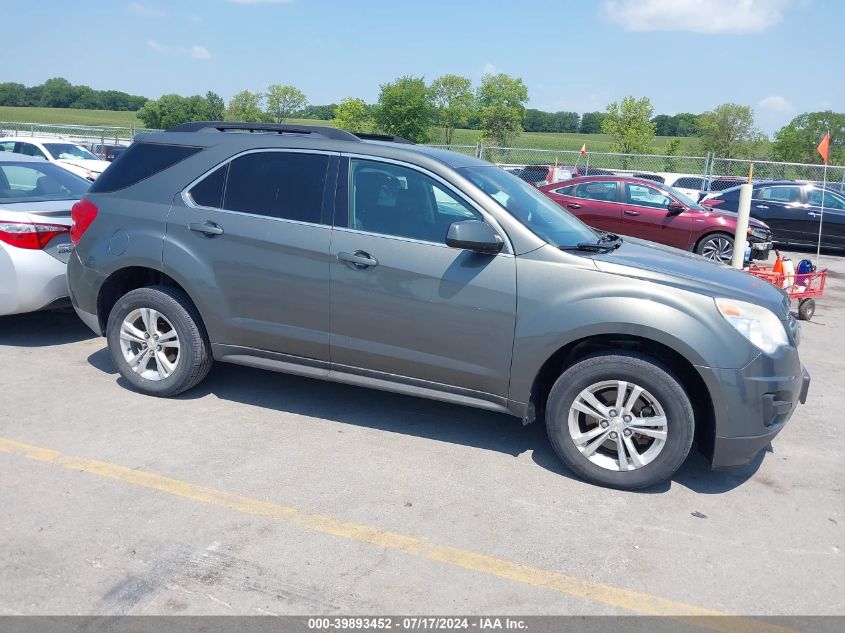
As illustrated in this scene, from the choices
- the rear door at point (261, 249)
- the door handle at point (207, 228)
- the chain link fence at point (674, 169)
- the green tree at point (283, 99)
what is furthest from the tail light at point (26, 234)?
the green tree at point (283, 99)

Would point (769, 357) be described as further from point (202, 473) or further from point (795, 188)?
point (795, 188)

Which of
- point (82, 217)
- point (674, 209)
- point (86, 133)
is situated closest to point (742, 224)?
point (674, 209)

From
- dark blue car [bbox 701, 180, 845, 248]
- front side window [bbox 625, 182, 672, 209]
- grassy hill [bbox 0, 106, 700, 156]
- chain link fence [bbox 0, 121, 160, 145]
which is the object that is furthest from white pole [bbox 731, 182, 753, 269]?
grassy hill [bbox 0, 106, 700, 156]

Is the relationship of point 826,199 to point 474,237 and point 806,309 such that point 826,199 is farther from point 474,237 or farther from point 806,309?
point 474,237

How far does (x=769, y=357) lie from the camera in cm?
411

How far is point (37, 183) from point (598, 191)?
945cm

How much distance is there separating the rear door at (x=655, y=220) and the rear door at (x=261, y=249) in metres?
9.42

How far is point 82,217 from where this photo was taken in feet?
18.2

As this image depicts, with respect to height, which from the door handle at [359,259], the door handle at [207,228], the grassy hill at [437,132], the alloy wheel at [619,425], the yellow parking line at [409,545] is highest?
the grassy hill at [437,132]

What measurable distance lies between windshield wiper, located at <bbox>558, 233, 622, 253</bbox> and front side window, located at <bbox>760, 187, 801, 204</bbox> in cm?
1365

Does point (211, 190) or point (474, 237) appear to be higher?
point (211, 190)

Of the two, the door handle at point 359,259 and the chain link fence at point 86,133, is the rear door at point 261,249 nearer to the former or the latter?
the door handle at point 359,259

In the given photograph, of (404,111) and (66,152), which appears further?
(404,111)

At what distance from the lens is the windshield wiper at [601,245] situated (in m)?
4.53
